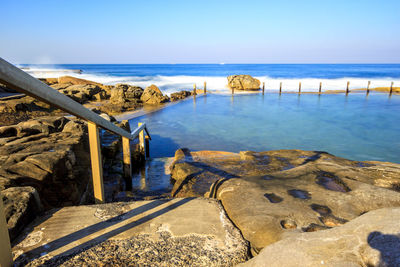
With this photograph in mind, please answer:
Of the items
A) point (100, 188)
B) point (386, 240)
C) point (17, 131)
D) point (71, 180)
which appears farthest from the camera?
point (17, 131)

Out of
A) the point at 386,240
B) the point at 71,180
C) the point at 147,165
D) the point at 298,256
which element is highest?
the point at 386,240

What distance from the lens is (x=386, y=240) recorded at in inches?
51.8

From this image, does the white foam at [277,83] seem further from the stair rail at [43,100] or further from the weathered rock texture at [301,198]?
the stair rail at [43,100]

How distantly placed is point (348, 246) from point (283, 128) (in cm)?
1516

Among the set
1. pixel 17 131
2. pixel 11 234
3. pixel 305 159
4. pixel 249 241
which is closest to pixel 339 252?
pixel 249 241

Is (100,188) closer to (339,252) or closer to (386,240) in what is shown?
(339,252)

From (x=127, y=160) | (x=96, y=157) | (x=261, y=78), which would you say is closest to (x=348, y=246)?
(x=96, y=157)

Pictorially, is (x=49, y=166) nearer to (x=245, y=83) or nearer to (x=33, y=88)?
(x=33, y=88)

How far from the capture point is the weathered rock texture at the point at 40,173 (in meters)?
1.89

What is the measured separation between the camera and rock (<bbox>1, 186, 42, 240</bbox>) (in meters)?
1.74

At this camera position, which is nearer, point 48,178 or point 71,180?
point 48,178

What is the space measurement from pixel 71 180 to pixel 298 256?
113 inches

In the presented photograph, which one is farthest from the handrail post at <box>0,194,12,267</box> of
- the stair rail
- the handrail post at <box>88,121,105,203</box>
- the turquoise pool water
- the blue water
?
the blue water

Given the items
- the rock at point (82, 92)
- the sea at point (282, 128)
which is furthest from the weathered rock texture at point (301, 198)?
the rock at point (82, 92)
